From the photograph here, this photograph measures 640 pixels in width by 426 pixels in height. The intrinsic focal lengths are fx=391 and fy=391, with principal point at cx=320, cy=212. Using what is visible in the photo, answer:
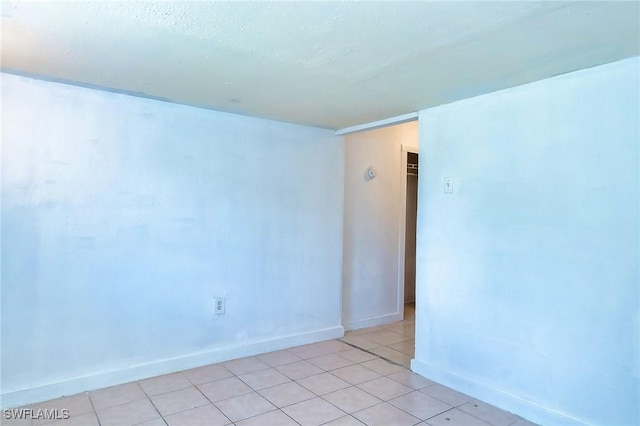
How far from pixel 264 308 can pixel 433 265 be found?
4.81 ft

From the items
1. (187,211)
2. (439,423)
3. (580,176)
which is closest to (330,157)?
(187,211)

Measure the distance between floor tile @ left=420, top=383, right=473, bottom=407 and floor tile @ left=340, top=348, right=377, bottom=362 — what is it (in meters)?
0.66

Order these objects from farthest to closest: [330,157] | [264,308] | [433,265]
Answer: [330,157] < [264,308] < [433,265]

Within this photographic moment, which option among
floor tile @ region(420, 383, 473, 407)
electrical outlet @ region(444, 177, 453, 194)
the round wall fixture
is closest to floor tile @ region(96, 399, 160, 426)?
floor tile @ region(420, 383, 473, 407)

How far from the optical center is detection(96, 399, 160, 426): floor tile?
2178 mm

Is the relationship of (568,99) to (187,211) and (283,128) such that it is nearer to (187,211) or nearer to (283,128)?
(283,128)

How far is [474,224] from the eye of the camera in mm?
2648

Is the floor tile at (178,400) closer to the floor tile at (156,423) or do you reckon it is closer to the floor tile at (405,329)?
the floor tile at (156,423)

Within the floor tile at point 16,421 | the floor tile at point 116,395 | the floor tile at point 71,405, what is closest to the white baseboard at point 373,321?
the floor tile at point 116,395

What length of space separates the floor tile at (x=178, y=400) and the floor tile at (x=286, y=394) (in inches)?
15.8

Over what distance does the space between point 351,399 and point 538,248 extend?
1.49 metres

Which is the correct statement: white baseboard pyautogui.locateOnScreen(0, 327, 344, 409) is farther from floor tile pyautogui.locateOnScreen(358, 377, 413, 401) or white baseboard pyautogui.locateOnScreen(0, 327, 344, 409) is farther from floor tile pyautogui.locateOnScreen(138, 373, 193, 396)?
floor tile pyautogui.locateOnScreen(358, 377, 413, 401)

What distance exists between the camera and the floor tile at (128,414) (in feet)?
7.14

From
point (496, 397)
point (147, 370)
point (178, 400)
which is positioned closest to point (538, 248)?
point (496, 397)
